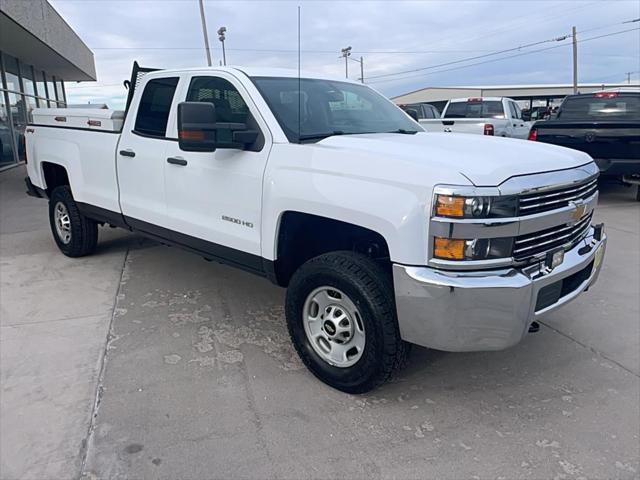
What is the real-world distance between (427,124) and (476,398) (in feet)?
30.9

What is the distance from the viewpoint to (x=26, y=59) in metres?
18.2

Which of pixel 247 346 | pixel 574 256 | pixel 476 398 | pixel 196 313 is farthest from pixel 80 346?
pixel 574 256

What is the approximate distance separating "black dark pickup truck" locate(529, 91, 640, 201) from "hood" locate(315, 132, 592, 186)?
5832mm

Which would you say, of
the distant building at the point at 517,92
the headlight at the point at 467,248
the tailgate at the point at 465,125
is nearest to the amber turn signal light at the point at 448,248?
the headlight at the point at 467,248

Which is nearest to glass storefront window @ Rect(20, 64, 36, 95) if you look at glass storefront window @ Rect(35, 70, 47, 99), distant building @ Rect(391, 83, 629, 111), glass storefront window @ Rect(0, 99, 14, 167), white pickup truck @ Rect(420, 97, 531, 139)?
glass storefront window @ Rect(35, 70, 47, 99)

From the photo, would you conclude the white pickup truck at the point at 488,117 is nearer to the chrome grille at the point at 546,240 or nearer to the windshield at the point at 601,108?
the windshield at the point at 601,108

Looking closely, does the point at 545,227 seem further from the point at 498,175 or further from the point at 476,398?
the point at 476,398

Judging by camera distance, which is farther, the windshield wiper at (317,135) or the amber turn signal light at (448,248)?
the windshield wiper at (317,135)

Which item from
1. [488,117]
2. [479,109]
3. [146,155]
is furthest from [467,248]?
[479,109]

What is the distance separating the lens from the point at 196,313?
4469 mm

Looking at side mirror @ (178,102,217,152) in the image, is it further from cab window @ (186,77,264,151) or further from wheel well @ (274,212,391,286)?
wheel well @ (274,212,391,286)

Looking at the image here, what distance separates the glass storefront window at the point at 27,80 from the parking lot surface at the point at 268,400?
54.7ft

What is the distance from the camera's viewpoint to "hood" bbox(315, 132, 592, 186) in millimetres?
2713

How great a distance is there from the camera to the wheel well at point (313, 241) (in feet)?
10.9
